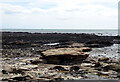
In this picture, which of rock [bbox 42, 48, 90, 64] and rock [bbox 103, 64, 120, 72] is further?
rock [bbox 42, 48, 90, 64]

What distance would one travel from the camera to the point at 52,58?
27.5 meters

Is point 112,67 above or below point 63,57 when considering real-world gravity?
below

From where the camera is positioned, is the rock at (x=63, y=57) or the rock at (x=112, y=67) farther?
the rock at (x=63, y=57)

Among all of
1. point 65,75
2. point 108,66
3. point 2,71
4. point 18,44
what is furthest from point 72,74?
point 18,44

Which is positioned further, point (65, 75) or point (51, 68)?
point (51, 68)

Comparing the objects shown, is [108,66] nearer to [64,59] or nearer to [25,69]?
[64,59]

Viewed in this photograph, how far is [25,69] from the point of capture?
22672 mm

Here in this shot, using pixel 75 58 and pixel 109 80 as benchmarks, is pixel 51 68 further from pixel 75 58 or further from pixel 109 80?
pixel 109 80

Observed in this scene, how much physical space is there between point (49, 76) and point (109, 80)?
15.8 ft

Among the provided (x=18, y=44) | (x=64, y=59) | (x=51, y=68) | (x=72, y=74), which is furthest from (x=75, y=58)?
(x=18, y=44)

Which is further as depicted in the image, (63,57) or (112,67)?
(63,57)

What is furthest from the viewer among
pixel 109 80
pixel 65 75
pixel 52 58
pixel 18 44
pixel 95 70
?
pixel 18 44

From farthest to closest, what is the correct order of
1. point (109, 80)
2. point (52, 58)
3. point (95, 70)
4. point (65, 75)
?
point (52, 58) < point (95, 70) < point (65, 75) < point (109, 80)

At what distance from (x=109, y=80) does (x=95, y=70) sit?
3581mm
